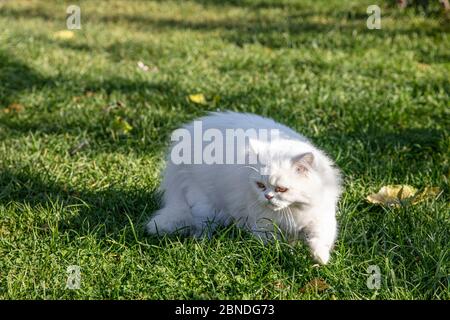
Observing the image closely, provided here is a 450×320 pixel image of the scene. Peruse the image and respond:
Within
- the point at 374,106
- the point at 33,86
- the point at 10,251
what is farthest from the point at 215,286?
the point at 33,86

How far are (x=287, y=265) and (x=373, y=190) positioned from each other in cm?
111

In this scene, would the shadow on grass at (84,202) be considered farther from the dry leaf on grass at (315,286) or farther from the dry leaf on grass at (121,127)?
the dry leaf on grass at (315,286)

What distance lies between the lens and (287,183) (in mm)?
3258

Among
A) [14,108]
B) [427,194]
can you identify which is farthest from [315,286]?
[14,108]

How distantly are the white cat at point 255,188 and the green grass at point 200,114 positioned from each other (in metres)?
0.12

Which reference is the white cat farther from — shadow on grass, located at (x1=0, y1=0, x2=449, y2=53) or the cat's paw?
shadow on grass, located at (x1=0, y1=0, x2=449, y2=53)

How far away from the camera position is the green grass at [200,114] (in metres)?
3.25

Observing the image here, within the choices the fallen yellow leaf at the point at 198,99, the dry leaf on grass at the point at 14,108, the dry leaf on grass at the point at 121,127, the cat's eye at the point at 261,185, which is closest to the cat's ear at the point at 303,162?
the cat's eye at the point at 261,185

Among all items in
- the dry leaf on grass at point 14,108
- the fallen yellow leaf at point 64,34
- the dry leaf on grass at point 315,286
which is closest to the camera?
the dry leaf on grass at point 315,286

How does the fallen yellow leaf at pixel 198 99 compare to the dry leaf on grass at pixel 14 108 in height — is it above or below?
above

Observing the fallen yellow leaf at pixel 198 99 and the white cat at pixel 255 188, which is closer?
the white cat at pixel 255 188

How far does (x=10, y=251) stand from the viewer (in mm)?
3498

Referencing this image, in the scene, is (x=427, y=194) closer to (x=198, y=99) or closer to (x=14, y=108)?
(x=198, y=99)

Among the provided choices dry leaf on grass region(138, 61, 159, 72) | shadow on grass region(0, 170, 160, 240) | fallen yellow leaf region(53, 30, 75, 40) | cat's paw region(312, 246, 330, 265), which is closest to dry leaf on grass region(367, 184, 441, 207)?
cat's paw region(312, 246, 330, 265)
